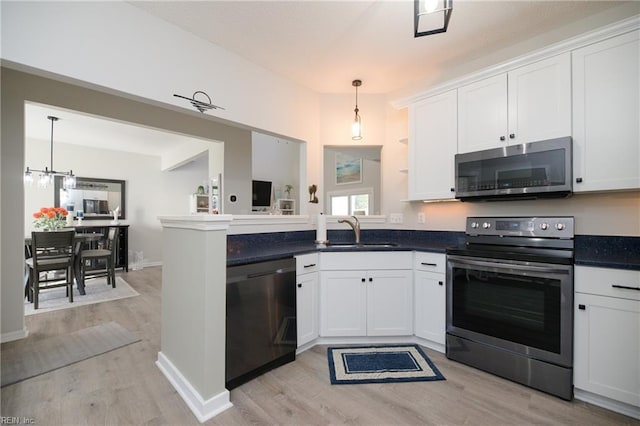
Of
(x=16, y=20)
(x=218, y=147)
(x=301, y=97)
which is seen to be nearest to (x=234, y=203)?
(x=218, y=147)

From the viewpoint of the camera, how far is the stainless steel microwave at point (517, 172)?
76.5 inches

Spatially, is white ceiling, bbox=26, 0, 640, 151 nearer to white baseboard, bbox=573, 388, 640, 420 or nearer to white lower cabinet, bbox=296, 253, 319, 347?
white lower cabinet, bbox=296, 253, 319, 347

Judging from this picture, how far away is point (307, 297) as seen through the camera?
7.59 ft

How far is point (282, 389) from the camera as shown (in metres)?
1.83

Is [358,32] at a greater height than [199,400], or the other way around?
[358,32]

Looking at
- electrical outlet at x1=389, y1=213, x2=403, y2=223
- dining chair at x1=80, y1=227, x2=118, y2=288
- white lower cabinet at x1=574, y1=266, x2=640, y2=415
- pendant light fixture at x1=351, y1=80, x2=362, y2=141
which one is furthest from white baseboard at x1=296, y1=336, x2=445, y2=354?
dining chair at x1=80, y1=227, x2=118, y2=288

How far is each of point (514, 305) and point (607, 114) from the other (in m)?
1.40

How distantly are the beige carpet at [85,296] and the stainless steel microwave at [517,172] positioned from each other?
4623 mm

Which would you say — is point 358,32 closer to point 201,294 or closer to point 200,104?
point 200,104

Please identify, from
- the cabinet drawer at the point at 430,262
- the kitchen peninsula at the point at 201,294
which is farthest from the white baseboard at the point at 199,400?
the cabinet drawer at the point at 430,262

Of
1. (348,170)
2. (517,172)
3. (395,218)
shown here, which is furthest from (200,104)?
(348,170)

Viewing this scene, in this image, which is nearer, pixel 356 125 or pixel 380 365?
pixel 380 365

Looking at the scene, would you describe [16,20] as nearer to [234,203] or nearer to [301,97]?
[301,97]

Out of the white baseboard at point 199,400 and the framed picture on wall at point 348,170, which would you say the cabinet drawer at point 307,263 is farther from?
the framed picture on wall at point 348,170
